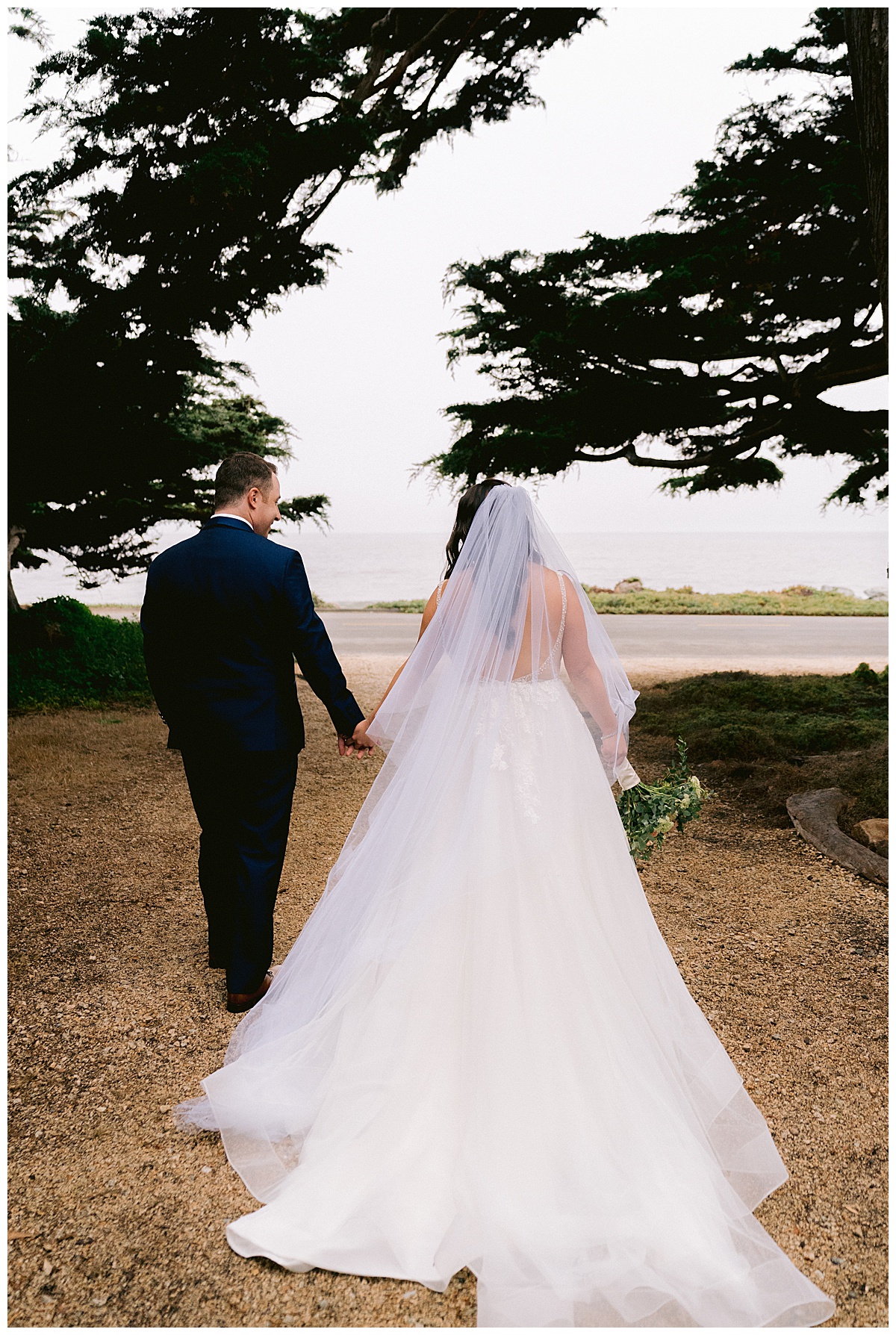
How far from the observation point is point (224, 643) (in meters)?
3.33

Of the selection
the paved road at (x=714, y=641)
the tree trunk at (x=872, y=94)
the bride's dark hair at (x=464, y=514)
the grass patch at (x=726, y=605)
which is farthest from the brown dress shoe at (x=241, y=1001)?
the grass patch at (x=726, y=605)

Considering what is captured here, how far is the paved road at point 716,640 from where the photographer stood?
520 inches

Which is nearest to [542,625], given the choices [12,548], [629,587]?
[12,548]

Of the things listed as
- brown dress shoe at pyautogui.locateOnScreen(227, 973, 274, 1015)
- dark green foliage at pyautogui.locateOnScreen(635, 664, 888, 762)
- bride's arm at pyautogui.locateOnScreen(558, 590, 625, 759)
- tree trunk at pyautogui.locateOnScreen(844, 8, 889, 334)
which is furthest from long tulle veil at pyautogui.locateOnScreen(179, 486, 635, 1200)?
dark green foliage at pyautogui.locateOnScreen(635, 664, 888, 762)

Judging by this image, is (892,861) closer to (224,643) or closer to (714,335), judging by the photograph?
(224,643)

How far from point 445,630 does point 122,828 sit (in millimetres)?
3786

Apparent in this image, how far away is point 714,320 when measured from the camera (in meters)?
7.10

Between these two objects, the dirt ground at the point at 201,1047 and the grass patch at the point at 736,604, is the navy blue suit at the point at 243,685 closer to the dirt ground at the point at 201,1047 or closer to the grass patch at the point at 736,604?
the dirt ground at the point at 201,1047

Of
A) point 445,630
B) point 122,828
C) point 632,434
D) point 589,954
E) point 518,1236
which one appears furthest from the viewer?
point 632,434

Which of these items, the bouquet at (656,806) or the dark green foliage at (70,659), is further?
the dark green foliage at (70,659)

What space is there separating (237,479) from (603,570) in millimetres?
60683

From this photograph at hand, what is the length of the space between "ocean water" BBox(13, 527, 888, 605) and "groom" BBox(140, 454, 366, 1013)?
992 centimetres

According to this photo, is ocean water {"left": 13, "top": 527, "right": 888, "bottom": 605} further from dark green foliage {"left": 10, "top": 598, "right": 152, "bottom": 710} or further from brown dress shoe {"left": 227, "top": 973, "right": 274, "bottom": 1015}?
brown dress shoe {"left": 227, "top": 973, "right": 274, "bottom": 1015}

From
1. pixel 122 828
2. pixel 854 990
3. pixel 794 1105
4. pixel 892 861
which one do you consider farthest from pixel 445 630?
pixel 122 828
